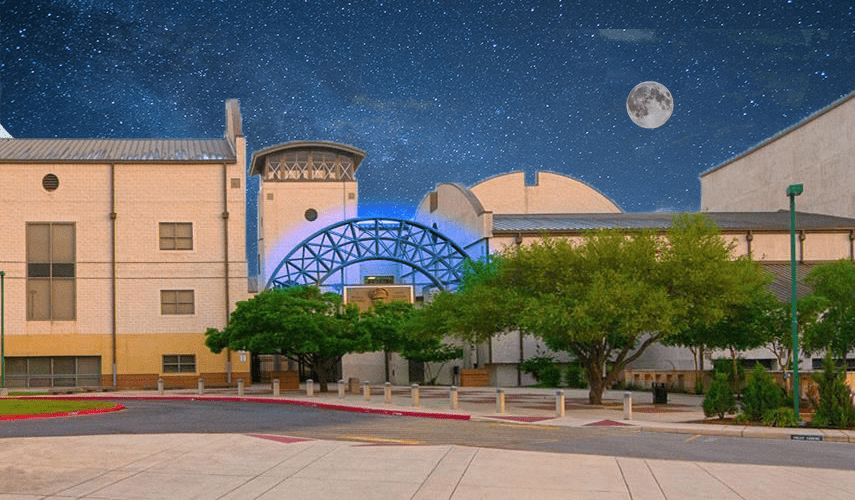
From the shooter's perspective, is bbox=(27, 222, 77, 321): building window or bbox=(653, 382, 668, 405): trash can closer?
bbox=(653, 382, 668, 405): trash can

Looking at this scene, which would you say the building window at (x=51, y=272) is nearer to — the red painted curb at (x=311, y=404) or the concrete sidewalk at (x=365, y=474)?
the red painted curb at (x=311, y=404)

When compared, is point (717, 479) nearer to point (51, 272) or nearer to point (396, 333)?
point (396, 333)

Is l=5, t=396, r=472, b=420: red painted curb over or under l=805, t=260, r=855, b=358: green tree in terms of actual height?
under

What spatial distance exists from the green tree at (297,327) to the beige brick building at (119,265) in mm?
7898

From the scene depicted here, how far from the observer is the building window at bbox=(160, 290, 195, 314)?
187ft

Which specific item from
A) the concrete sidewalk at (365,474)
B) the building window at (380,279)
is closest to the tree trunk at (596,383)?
the concrete sidewalk at (365,474)

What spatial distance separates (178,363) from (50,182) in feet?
41.2

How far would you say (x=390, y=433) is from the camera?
2481 centimetres

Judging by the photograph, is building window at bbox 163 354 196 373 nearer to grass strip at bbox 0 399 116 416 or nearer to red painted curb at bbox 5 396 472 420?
red painted curb at bbox 5 396 472 420

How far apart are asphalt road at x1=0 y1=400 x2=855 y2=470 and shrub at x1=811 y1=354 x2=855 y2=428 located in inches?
127

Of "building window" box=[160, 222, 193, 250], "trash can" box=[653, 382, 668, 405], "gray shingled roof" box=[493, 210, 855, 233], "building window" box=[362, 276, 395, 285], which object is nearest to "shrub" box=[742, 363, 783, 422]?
"trash can" box=[653, 382, 668, 405]

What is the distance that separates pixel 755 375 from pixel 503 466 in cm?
1418

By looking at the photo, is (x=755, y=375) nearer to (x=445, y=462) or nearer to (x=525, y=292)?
(x=525, y=292)

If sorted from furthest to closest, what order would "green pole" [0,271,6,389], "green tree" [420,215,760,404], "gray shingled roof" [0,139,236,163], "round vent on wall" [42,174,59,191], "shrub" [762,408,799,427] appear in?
"gray shingled roof" [0,139,236,163] → "round vent on wall" [42,174,59,191] → "green pole" [0,271,6,389] → "green tree" [420,215,760,404] → "shrub" [762,408,799,427]
